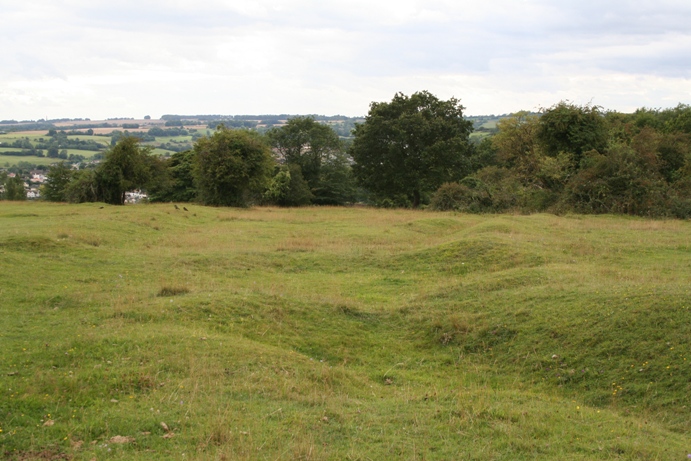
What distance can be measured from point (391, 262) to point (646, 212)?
17188 mm

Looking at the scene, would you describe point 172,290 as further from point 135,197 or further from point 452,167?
point 452,167

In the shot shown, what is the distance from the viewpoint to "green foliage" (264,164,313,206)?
1906 inches

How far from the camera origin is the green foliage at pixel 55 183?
135 ft

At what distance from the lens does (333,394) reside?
297 inches

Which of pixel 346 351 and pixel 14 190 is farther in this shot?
pixel 14 190

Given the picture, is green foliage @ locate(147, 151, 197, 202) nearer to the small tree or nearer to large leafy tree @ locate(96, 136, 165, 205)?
large leafy tree @ locate(96, 136, 165, 205)

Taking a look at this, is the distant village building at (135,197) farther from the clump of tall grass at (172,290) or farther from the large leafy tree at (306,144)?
the clump of tall grass at (172,290)

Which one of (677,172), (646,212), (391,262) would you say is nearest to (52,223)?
(391,262)

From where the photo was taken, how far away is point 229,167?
1471 inches

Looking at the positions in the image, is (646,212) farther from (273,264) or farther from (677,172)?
(273,264)

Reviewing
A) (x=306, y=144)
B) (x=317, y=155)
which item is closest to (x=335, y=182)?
(x=317, y=155)

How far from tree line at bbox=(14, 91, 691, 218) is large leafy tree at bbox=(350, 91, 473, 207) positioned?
0.08 m

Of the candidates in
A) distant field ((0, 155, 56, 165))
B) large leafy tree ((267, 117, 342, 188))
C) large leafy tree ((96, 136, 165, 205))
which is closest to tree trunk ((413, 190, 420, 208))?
large leafy tree ((267, 117, 342, 188))

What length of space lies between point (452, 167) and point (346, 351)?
120 ft
